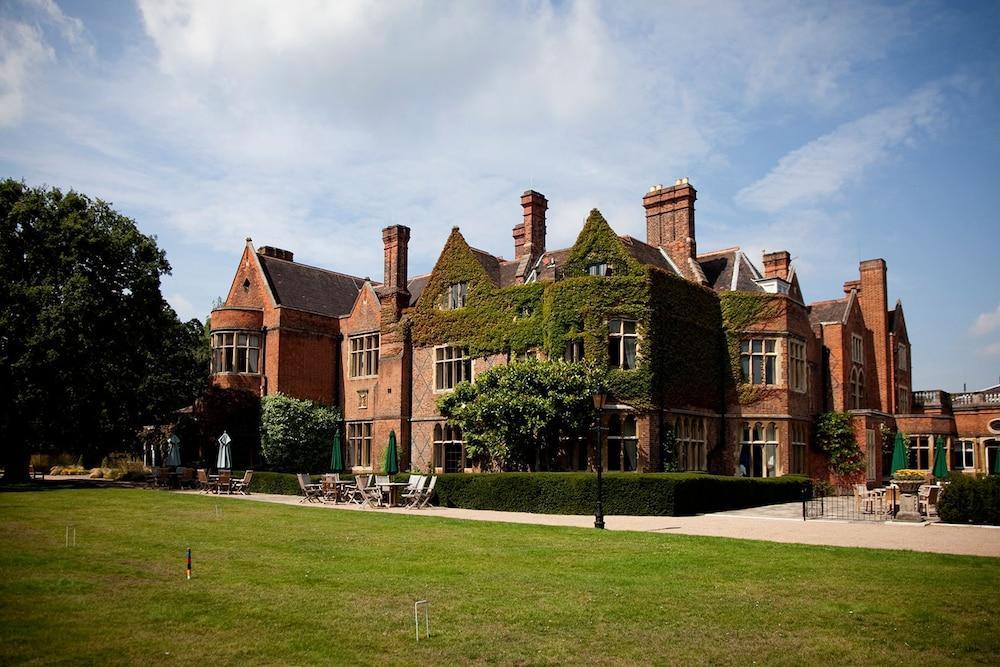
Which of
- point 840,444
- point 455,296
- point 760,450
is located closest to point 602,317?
point 455,296

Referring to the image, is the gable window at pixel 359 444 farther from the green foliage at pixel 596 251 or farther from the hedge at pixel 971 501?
the hedge at pixel 971 501

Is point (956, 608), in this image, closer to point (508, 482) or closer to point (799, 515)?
point (799, 515)

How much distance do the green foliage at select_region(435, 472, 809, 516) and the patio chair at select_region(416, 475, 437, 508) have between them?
227 mm

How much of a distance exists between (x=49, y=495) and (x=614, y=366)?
19607mm

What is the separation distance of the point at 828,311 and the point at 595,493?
21963mm

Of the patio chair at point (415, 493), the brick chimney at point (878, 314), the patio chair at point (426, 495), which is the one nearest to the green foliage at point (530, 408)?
the patio chair at point (426, 495)

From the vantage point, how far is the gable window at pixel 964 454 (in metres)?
46.4

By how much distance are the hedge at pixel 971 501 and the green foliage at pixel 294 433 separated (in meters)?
26.8

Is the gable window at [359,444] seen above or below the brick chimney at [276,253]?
below

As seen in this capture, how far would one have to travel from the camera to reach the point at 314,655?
789cm

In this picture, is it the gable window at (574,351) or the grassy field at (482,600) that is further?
the gable window at (574,351)

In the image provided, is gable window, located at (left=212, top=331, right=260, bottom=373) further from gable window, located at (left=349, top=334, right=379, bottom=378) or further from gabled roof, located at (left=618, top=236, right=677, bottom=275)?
gabled roof, located at (left=618, top=236, right=677, bottom=275)

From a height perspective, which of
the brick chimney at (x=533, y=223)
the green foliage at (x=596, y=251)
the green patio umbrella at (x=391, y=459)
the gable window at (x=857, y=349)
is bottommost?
the green patio umbrella at (x=391, y=459)

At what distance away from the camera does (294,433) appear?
126ft
